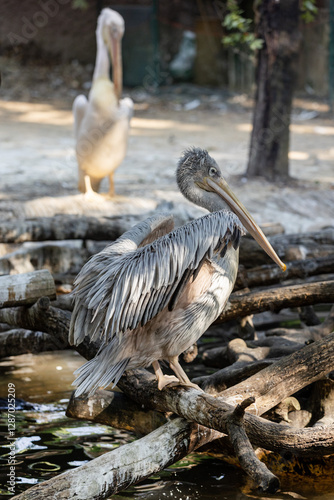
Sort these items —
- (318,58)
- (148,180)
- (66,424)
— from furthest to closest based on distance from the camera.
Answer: (318,58), (148,180), (66,424)

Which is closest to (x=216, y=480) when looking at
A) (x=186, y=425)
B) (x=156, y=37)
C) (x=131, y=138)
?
(x=186, y=425)

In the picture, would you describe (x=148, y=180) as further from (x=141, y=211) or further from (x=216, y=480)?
(x=216, y=480)

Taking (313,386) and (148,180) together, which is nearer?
(313,386)

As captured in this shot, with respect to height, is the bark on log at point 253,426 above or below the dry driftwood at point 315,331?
above

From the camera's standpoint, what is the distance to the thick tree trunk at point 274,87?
7812mm

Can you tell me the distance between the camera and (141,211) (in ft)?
21.2

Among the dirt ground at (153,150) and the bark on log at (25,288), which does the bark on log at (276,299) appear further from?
the dirt ground at (153,150)

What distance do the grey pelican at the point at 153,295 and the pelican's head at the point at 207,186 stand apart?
430mm

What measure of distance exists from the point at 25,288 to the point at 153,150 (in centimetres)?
711

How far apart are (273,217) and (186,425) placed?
4512mm

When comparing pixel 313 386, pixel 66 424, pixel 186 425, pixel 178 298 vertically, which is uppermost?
pixel 178 298

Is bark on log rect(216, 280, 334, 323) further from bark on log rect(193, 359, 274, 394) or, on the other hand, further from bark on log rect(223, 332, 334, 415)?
bark on log rect(223, 332, 334, 415)

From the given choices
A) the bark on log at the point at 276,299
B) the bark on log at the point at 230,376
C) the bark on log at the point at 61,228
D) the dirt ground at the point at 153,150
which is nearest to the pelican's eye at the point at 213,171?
the bark on log at the point at 276,299

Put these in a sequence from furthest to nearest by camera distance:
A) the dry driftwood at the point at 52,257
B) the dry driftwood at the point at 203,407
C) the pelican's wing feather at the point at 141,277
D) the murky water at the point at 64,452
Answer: the dry driftwood at the point at 52,257, the murky water at the point at 64,452, the pelican's wing feather at the point at 141,277, the dry driftwood at the point at 203,407
